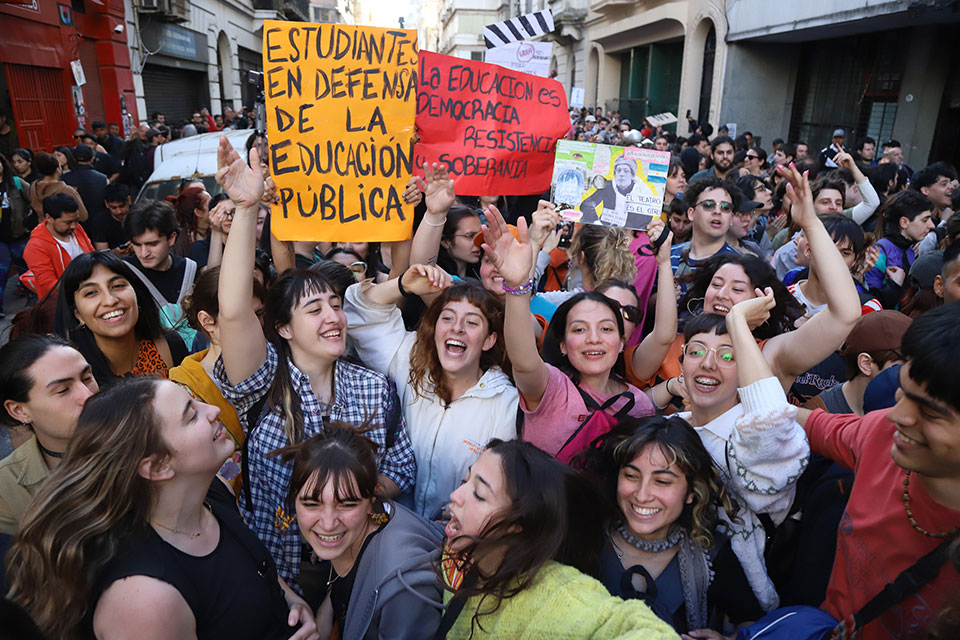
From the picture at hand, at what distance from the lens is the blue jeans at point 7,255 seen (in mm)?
6715

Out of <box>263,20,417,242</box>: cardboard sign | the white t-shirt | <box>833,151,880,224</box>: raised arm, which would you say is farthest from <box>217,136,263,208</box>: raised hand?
<box>833,151,880,224</box>: raised arm

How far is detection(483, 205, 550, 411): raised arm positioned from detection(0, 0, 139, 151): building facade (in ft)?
37.5

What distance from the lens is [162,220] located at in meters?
3.98

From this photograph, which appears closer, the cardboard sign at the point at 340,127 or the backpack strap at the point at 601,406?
the backpack strap at the point at 601,406

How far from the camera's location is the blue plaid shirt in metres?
2.35

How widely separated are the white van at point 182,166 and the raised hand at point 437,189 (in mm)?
4244

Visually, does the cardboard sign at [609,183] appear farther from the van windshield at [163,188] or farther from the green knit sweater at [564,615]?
the van windshield at [163,188]

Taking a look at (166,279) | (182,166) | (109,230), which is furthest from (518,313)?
(182,166)

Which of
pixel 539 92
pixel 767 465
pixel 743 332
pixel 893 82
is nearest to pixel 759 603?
pixel 767 465

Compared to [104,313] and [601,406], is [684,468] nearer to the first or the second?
[601,406]

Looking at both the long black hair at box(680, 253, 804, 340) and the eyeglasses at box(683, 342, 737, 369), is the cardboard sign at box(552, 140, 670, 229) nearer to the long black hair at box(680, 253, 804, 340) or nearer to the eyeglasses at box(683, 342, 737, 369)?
the long black hair at box(680, 253, 804, 340)

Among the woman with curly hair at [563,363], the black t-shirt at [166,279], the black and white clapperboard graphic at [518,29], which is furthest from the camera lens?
the black and white clapperboard graphic at [518,29]

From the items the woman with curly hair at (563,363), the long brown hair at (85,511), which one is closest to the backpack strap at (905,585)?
the woman with curly hair at (563,363)

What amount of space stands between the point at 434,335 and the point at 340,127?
1189 millimetres
